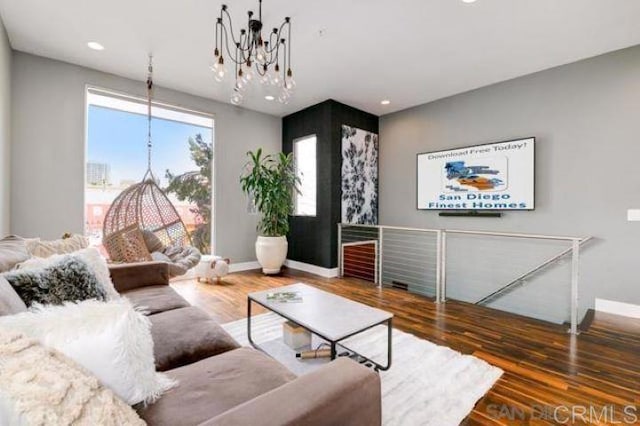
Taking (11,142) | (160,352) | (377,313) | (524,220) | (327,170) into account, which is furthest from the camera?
(327,170)

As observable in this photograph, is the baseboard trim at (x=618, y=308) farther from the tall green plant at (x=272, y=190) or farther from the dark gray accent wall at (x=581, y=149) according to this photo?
the tall green plant at (x=272, y=190)

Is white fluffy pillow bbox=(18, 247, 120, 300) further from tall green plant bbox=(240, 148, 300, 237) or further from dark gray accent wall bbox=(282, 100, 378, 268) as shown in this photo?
dark gray accent wall bbox=(282, 100, 378, 268)

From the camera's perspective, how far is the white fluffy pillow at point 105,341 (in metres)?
0.85

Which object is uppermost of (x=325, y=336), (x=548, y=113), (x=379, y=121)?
(x=379, y=121)

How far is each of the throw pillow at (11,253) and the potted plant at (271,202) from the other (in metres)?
2.99

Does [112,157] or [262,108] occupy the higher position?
[262,108]

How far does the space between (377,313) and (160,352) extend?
4.20 feet

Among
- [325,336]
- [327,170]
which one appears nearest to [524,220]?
[327,170]

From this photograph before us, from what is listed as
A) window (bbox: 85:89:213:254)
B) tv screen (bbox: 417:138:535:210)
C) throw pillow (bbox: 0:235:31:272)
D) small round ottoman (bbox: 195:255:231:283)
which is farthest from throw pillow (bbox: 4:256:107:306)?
tv screen (bbox: 417:138:535:210)

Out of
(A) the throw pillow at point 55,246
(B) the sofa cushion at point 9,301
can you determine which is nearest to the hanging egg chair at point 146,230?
(A) the throw pillow at point 55,246

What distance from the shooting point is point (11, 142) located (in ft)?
10.9

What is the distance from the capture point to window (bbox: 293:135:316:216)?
5141 mm

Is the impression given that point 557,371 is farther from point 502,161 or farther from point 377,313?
point 502,161

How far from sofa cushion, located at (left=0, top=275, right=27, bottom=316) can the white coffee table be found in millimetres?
1281
